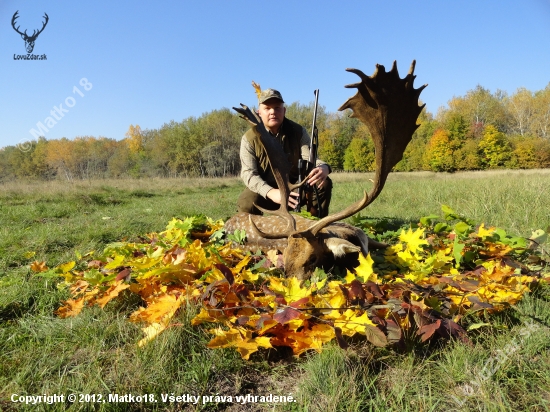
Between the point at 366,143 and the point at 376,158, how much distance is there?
51.7m

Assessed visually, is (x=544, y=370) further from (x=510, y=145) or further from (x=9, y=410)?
(x=510, y=145)

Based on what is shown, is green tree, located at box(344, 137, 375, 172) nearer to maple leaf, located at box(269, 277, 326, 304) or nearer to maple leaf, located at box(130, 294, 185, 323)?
maple leaf, located at box(269, 277, 326, 304)

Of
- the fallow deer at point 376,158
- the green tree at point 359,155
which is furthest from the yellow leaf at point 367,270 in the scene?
the green tree at point 359,155

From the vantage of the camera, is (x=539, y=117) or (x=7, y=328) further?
(x=539, y=117)

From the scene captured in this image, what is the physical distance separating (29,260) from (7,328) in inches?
84.3

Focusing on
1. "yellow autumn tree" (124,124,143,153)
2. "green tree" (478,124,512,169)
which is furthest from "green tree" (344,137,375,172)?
"yellow autumn tree" (124,124,143,153)

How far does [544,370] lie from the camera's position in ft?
4.67

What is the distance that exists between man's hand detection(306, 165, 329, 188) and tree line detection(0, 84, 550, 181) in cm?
3476

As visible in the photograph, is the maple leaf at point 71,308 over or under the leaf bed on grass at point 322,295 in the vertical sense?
under

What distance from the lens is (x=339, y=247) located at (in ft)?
8.95

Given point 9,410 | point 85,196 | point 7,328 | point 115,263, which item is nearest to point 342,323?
point 9,410

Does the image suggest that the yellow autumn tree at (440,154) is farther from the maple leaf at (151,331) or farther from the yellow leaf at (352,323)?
the maple leaf at (151,331)

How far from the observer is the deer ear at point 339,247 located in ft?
8.83

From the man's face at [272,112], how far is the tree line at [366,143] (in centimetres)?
3405
